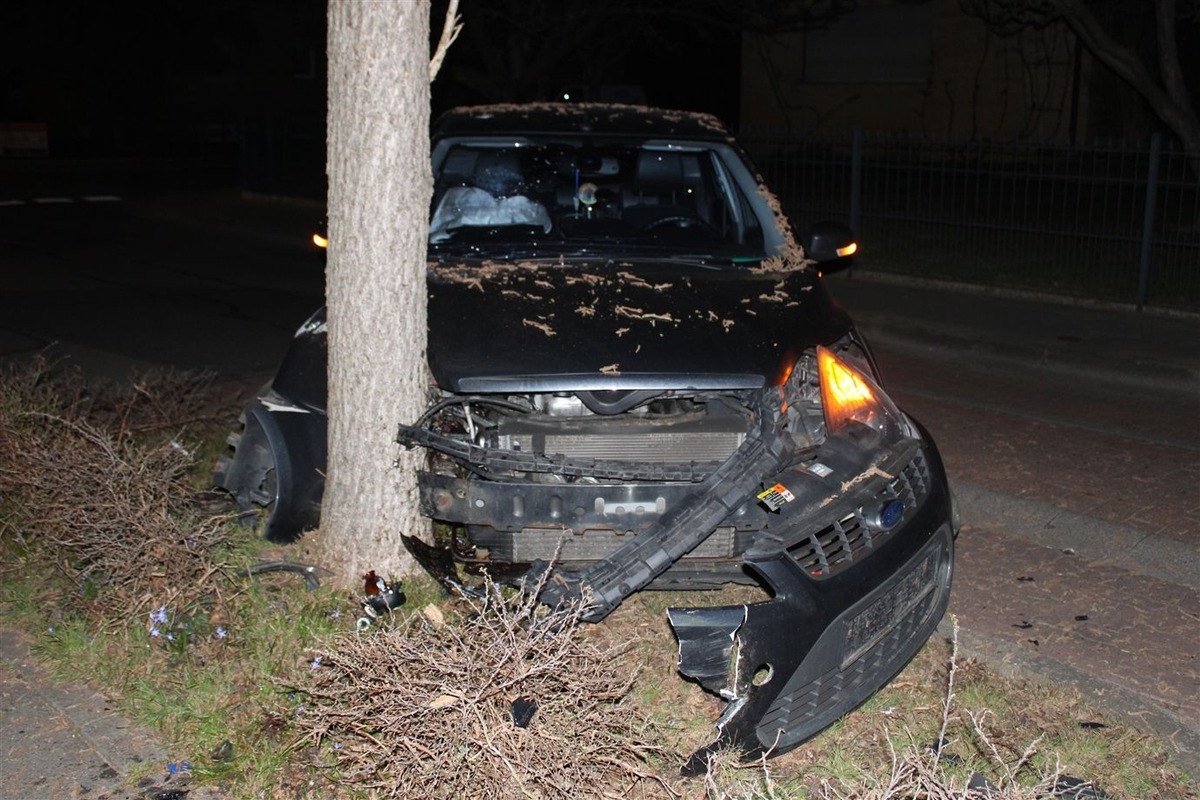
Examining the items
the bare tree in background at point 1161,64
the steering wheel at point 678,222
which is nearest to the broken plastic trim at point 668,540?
the steering wheel at point 678,222

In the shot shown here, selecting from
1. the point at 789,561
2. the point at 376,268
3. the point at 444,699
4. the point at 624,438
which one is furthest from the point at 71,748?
the point at 789,561

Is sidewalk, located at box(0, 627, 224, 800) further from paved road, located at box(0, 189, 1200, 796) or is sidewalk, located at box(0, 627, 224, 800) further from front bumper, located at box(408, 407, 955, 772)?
paved road, located at box(0, 189, 1200, 796)

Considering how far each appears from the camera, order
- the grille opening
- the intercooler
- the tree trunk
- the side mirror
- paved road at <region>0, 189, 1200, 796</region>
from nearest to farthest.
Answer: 1. the grille opening
2. the intercooler
3. the tree trunk
4. paved road at <region>0, 189, 1200, 796</region>
5. the side mirror

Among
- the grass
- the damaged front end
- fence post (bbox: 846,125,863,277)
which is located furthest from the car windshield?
fence post (bbox: 846,125,863,277)

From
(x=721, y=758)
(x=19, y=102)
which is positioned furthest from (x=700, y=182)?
(x=19, y=102)

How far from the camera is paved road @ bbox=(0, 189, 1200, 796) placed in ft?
15.0

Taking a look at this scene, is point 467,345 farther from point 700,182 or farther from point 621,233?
point 700,182

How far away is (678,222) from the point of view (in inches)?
235

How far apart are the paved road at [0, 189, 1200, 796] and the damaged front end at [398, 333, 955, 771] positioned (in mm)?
745

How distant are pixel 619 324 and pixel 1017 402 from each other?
455cm

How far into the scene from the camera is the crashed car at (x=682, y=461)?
370 cm

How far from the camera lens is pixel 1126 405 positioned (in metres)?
8.20

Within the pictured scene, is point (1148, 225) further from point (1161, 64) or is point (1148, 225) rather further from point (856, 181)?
point (1161, 64)

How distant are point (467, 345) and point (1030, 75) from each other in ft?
72.0
